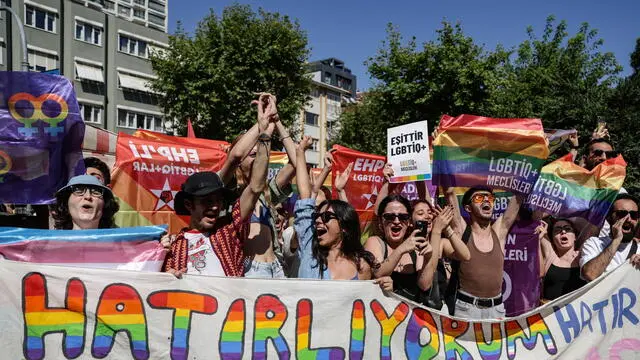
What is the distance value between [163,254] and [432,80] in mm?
19441

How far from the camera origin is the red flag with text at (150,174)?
643cm

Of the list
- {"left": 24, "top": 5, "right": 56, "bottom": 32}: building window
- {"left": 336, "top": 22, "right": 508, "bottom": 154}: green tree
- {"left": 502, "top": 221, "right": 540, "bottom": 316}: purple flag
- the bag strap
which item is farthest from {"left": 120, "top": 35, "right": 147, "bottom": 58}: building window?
the bag strap

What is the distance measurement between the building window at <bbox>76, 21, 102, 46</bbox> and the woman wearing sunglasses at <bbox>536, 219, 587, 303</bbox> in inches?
→ 1273

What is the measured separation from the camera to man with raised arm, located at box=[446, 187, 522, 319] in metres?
3.62

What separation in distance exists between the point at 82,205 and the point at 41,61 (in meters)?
30.6

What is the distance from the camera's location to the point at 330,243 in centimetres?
313

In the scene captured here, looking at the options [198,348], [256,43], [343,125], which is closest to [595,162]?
[198,348]

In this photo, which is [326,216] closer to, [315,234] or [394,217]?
[315,234]

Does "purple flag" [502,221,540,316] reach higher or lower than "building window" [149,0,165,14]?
lower

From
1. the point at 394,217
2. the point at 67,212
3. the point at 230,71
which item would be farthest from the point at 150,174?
the point at 230,71

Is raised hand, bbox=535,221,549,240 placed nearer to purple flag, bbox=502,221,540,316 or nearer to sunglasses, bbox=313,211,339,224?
purple flag, bbox=502,221,540,316

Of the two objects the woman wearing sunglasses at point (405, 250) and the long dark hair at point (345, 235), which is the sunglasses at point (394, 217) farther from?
the long dark hair at point (345, 235)

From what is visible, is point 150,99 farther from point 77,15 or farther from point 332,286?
point 332,286

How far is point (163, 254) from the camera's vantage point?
296cm
